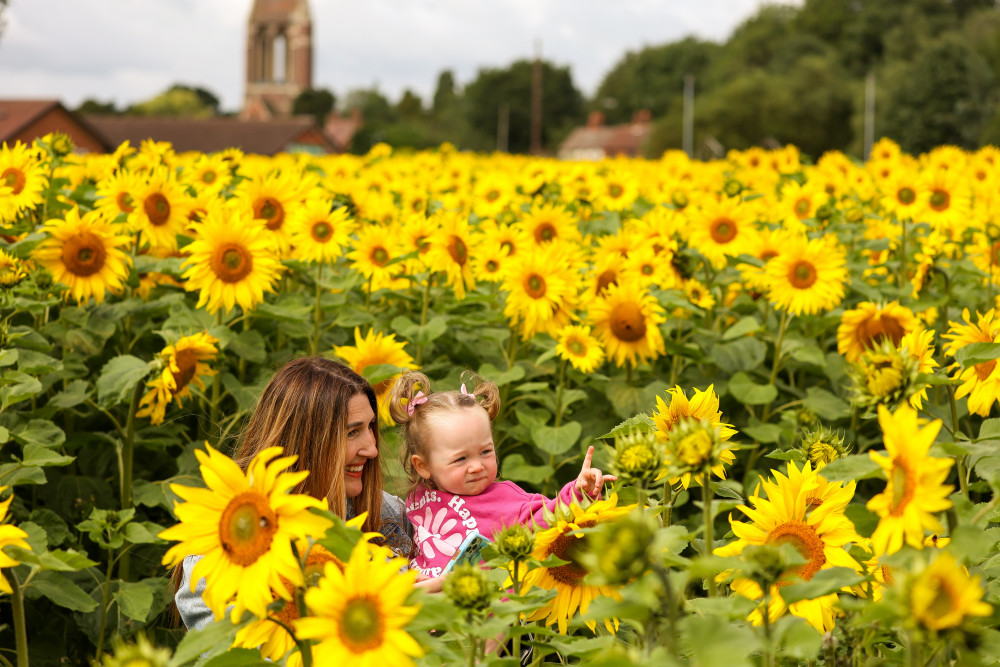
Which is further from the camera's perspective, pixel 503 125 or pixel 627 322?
pixel 503 125

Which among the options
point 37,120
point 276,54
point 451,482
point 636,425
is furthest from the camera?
point 276,54

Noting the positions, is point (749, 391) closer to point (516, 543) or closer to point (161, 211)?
point (161, 211)

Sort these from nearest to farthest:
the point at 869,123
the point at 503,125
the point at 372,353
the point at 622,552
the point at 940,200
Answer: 1. the point at 622,552
2. the point at 372,353
3. the point at 940,200
4. the point at 869,123
5. the point at 503,125

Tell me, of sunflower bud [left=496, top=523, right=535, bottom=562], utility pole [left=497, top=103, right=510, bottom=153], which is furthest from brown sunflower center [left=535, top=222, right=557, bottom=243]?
utility pole [left=497, top=103, right=510, bottom=153]

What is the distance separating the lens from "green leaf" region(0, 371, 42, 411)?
9.11 feet

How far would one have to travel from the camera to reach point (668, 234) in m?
4.53

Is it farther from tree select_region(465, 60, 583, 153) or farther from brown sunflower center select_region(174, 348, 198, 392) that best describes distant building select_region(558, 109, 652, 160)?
brown sunflower center select_region(174, 348, 198, 392)

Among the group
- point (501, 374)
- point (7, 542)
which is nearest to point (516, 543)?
point (7, 542)

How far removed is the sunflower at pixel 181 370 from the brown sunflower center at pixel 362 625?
6.19 feet

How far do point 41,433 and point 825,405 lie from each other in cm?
269

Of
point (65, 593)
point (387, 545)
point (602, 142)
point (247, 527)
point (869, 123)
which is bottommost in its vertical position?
point (65, 593)

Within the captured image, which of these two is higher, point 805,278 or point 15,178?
point 15,178

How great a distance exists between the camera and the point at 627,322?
12.6ft

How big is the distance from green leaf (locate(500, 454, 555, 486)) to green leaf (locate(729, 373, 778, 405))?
78 centimetres
